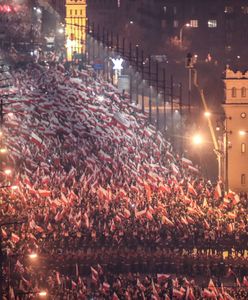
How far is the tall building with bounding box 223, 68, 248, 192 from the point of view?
7556 centimetres

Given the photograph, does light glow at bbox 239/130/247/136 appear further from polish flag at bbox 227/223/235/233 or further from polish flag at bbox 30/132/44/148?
polish flag at bbox 227/223/235/233

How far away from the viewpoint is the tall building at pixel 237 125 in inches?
2975

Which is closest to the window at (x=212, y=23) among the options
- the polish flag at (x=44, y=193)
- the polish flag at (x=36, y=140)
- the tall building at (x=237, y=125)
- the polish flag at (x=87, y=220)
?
the tall building at (x=237, y=125)

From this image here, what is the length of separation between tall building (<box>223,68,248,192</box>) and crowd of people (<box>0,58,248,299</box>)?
3.18 m

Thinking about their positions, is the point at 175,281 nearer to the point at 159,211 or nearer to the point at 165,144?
the point at 159,211

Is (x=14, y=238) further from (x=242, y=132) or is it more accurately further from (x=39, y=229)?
(x=242, y=132)

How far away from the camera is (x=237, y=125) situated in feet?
250

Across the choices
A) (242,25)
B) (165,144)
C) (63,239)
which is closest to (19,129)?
(165,144)

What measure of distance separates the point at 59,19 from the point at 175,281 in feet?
342

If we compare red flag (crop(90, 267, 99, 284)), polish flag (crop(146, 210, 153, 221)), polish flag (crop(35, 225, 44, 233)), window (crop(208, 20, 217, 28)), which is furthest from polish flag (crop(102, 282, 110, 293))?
window (crop(208, 20, 217, 28))

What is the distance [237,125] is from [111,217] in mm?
23293

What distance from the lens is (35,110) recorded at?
79688 millimetres

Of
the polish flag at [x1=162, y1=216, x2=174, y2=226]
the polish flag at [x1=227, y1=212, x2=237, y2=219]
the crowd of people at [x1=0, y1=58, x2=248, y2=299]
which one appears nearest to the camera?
the crowd of people at [x1=0, y1=58, x2=248, y2=299]

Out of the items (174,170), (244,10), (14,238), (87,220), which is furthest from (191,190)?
(244,10)
